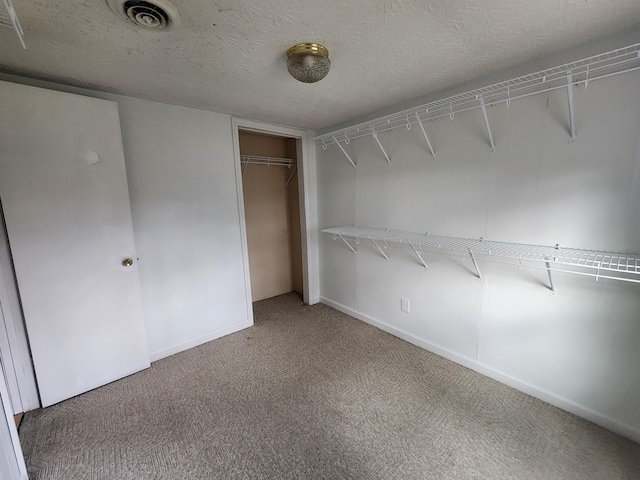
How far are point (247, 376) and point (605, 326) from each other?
227cm

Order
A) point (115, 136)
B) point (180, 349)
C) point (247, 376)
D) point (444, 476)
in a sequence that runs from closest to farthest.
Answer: point (444, 476) → point (115, 136) → point (247, 376) → point (180, 349)

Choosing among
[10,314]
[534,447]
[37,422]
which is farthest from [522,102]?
[37,422]

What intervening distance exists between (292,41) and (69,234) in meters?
1.84

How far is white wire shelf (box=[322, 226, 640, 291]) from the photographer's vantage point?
1328 mm

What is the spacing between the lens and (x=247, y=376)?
2055mm

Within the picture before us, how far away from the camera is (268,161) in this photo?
3355 millimetres

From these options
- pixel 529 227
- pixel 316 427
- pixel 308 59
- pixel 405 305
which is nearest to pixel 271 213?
pixel 405 305

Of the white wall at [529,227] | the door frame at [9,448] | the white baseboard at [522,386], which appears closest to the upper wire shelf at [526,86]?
the white wall at [529,227]

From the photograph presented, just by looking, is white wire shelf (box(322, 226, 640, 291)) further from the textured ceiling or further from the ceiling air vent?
the ceiling air vent

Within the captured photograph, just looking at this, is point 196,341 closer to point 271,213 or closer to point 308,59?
point 271,213

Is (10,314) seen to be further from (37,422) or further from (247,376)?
(247,376)

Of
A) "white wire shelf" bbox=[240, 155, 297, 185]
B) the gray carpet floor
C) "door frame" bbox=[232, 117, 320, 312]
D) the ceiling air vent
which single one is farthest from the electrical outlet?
the ceiling air vent

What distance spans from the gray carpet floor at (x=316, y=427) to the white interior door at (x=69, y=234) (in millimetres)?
275

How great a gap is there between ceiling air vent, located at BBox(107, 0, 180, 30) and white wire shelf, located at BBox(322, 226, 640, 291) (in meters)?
1.79
